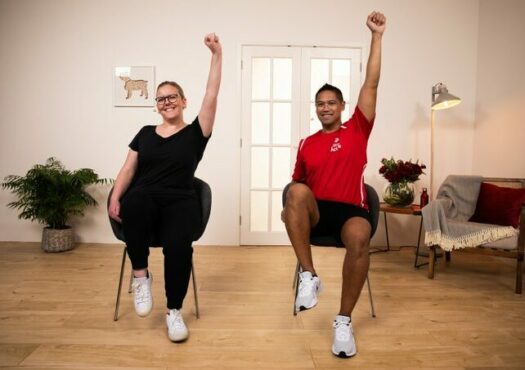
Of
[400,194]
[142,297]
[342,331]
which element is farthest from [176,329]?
[400,194]

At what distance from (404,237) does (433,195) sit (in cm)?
52

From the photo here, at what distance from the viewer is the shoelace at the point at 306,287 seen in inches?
A: 67.1

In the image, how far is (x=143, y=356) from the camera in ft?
5.51

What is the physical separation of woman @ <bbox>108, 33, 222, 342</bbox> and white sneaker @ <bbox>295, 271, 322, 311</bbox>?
0.54 m

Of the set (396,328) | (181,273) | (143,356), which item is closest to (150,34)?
(181,273)

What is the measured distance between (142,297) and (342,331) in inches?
37.2

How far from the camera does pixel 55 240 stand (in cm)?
355

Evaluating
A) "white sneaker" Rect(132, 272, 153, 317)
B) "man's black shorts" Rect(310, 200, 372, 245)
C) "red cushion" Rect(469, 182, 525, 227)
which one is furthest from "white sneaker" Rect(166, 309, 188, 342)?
"red cushion" Rect(469, 182, 525, 227)

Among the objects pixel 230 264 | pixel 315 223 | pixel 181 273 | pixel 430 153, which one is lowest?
pixel 230 264

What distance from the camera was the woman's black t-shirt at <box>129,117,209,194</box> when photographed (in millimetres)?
1989

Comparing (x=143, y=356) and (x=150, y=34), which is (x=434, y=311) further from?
(x=150, y=34)

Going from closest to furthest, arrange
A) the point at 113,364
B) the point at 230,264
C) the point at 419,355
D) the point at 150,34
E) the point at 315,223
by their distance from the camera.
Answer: the point at 113,364 → the point at 419,355 → the point at 315,223 → the point at 230,264 → the point at 150,34

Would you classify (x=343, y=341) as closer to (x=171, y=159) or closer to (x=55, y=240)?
(x=171, y=159)

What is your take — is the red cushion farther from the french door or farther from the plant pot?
the plant pot
